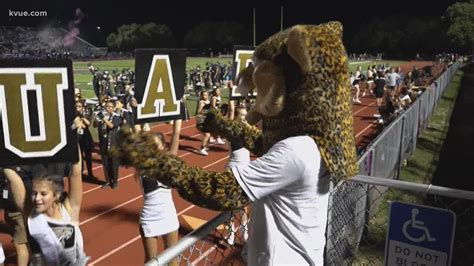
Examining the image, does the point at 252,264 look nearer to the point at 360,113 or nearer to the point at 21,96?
the point at 21,96

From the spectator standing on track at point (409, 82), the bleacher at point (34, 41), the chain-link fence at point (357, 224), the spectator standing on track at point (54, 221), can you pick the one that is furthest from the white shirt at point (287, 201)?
the bleacher at point (34, 41)

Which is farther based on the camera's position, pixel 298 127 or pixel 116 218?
pixel 116 218

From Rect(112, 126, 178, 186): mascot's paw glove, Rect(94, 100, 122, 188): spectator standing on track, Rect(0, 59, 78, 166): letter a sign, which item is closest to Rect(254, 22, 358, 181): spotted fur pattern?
Rect(112, 126, 178, 186): mascot's paw glove

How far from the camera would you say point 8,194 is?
15.3 feet

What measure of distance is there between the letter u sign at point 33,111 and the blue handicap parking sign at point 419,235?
79.0 inches

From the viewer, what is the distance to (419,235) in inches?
106

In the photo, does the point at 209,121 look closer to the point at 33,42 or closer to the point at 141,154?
the point at 141,154

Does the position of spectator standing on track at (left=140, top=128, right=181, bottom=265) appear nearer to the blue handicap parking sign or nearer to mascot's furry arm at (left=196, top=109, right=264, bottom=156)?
mascot's furry arm at (left=196, top=109, right=264, bottom=156)

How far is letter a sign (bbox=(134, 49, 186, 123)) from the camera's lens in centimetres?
346

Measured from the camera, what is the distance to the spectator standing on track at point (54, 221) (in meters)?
3.02

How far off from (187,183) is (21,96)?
126 cm

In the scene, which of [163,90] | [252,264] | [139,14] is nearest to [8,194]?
[163,90]

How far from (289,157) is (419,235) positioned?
1423 mm

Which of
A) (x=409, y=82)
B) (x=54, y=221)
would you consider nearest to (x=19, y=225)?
(x=54, y=221)
